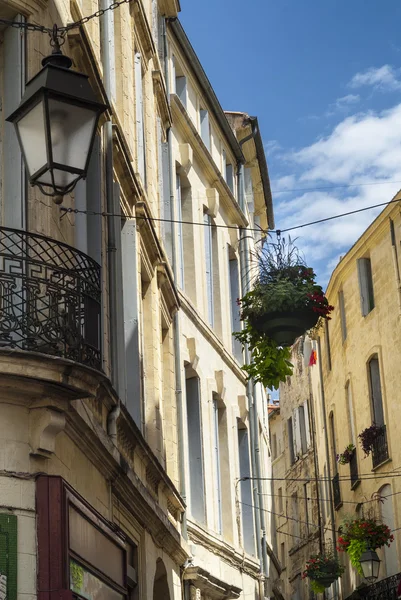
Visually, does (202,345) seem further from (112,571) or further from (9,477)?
(9,477)

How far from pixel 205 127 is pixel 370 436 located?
9625mm

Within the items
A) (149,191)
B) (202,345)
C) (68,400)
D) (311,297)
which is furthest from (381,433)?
(68,400)

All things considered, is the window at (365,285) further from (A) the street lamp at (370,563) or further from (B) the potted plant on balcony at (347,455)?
(A) the street lamp at (370,563)

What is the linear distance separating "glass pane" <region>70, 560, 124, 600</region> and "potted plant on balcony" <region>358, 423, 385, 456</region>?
20.4 m

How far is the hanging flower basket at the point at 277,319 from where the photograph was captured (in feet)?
42.1

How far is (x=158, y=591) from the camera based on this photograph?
15.7 metres

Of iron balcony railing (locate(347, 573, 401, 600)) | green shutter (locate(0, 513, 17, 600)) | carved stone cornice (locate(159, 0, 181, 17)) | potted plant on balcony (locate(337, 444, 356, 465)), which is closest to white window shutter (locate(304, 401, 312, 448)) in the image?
potted plant on balcony (locate(337, 444, 356, 465))

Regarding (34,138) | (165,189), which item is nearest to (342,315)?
(165,189)

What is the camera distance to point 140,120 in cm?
1667

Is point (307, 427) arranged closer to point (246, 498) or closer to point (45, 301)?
point (246, 498)

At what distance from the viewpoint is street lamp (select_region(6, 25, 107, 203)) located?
7812mm

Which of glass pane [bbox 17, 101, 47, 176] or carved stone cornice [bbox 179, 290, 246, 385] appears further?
carved stone cornice [bbox 179, 290, 246, 385]

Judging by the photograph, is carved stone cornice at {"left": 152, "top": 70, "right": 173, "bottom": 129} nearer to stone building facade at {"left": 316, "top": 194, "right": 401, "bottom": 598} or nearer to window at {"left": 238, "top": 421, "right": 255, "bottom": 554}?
window at {"left": 238, "top": 421, "right": 255, "bottom": 554}

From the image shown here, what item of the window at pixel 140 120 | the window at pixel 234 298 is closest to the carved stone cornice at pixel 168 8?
the window at pixel 140 120
